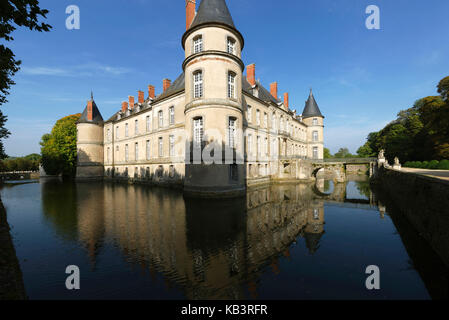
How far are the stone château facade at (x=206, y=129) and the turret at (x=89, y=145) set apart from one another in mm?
152

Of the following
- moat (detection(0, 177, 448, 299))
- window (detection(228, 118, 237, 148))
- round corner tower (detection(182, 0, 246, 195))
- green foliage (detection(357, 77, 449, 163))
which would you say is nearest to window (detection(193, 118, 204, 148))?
round corner tower (detection(182, 0, 246, 195))

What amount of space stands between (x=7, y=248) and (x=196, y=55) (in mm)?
15606

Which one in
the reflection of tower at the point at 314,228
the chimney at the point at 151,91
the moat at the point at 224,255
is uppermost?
the chimney at the point at 151,91

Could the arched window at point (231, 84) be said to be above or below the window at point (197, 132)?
above

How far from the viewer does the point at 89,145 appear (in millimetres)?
34719

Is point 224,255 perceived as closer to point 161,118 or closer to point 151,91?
point 161,118

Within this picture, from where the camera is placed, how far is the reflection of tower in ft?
23.5

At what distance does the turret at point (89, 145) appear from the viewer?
113 feet

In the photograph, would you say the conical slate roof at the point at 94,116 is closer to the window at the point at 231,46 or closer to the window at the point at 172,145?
the window at the point at 172,145

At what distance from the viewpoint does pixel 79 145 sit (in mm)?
34469

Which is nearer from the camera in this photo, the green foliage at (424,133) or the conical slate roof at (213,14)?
the conical slate roof at (213,14)

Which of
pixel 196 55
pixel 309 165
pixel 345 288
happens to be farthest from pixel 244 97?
pixel 345 288

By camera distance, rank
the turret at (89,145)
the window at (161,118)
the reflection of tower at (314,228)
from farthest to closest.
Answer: the turret at (89,145) → the window at (161,118) → the reflection of tower at (314,228)

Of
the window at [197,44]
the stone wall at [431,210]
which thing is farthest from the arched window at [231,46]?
the stone wall at [431,210]
